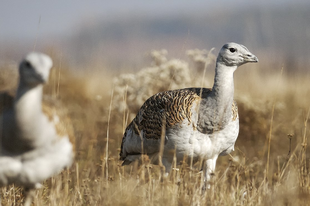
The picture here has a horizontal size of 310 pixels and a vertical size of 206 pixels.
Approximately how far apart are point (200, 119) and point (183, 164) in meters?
0.95

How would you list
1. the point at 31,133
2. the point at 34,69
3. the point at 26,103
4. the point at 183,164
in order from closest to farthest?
the point at 34,69
the point at 26,103
the point at 31,133
the point at 183,164

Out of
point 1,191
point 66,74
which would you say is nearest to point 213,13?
point 66,74

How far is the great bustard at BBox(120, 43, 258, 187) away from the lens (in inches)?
183

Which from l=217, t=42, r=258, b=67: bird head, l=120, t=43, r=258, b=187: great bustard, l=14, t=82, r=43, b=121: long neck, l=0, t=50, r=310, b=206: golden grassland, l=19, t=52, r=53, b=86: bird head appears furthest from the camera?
l=217, t=42, r=258, b=67: bird head

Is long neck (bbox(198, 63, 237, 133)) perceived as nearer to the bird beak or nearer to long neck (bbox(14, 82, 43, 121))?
the bird beak

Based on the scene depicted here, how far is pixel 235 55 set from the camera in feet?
15.7

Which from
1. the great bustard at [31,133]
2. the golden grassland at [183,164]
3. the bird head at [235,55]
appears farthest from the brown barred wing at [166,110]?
the great bustard at [31,133]

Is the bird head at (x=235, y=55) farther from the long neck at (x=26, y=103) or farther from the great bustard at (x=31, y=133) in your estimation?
the long neck at (x=26, y=103)

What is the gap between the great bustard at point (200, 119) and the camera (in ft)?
15.2

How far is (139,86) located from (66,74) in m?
4.14

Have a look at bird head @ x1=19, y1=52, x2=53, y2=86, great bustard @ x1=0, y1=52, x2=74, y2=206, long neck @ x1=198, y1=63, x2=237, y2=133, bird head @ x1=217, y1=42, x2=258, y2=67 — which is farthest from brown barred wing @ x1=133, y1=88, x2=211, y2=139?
bird head @ x1=19, y1=52, x2=53, y2=86

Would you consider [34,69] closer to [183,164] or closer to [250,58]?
[183,164]

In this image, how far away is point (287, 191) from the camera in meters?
3.41

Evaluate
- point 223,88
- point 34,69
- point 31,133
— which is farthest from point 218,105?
point 34,69
